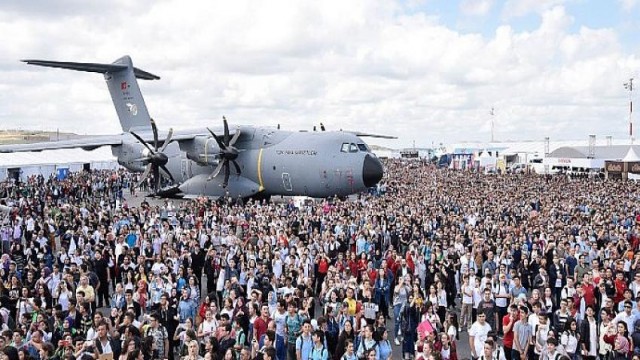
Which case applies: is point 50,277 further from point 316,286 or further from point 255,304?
point 316,286

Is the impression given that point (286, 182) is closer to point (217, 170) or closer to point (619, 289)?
point (217, 170)

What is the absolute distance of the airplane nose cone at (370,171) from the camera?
25.4 metres

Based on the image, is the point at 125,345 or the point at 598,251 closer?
the point at 125,345

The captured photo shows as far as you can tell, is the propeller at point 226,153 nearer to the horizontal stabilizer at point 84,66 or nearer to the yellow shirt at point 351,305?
the horizontal stabilizer at point 84,66

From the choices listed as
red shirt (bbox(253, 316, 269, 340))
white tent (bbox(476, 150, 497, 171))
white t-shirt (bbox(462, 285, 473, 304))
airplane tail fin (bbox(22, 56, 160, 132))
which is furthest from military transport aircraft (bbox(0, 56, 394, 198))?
white tent (bbox(476, 150, 497, 171))

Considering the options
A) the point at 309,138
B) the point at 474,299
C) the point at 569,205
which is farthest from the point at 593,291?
the point at 309,138

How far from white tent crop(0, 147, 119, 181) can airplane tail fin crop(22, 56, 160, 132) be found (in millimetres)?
7903

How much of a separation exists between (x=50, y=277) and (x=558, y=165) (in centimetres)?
4913

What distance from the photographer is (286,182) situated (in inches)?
1075

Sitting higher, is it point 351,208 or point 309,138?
point 309,138

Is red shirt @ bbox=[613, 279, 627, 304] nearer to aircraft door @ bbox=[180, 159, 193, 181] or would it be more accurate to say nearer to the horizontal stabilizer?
aircraft door @ bbox=[180, 159, 193, 181]

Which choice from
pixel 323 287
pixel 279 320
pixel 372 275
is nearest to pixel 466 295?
pixel 372 275

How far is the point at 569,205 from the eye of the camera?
81.3 ft

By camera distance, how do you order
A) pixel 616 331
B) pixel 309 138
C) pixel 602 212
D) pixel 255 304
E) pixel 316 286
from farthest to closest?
pixel 309 138 < pixel 602 212 < pixel 316 286 < pixel 255 304 < pixel 616 331
